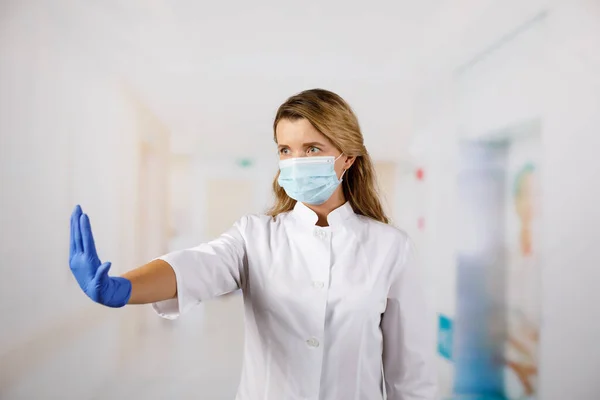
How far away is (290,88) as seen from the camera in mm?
2439

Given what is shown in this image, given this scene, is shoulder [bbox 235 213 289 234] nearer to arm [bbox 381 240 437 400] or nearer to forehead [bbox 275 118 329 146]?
forehead [bbox 275 118 329 146]

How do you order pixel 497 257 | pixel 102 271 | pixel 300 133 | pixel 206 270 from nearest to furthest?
1. pixel 102 271
2. pixel 206 270
3. pixel 300 133
4. pixel 497 257

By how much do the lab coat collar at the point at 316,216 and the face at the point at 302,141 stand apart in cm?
11

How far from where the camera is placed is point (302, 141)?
1257mm

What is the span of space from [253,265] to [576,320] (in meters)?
2.02

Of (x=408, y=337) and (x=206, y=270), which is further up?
(x=206, y=270)

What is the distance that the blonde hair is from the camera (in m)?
1.25

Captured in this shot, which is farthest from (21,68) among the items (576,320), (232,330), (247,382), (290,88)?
(576,320)

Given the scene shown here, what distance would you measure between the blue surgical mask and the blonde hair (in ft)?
0.23

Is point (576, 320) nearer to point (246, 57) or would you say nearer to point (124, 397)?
point (246, 57)

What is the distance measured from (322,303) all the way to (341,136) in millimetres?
436

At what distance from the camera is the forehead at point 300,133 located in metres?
1.25

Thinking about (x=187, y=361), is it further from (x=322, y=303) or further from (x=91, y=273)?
(x=91, y=273)

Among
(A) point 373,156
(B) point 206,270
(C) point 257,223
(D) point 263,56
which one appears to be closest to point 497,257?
(A) point 373,156
